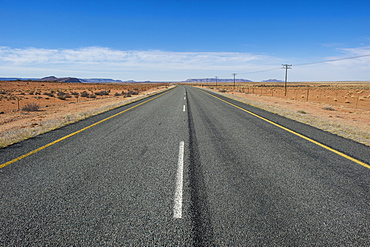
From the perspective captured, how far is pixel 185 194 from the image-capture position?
3330 millimetres

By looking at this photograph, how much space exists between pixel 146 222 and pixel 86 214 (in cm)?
83

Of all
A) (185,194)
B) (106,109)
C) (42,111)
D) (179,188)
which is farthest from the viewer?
(42,111)

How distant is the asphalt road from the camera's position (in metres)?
2.45

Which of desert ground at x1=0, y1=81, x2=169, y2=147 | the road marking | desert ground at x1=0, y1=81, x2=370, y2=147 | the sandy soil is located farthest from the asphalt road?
desert ground at x1=0, y1=81, x2=370, y2=147

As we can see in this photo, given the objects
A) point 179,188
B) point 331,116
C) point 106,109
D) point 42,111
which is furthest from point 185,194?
point 42,111

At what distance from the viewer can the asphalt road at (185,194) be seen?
2.45 metres

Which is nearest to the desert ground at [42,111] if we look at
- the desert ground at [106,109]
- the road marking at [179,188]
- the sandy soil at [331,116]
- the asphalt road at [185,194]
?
the desert ground at [106,109]

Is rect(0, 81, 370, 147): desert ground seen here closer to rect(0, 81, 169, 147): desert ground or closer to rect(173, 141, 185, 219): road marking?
rect(0, 81, 169, 147): desert ground

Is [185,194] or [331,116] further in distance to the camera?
[331,116]

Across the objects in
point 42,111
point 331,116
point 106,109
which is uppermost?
point 106,109

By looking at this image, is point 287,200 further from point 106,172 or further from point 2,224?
point 2,224

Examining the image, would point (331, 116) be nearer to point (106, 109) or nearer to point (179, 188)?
point (179, 188)

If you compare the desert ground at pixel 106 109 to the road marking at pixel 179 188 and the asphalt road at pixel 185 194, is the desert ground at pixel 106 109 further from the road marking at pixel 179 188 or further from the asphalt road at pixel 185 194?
the road marking at pixel 179 188

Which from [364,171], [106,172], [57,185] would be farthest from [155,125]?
[364,171]
